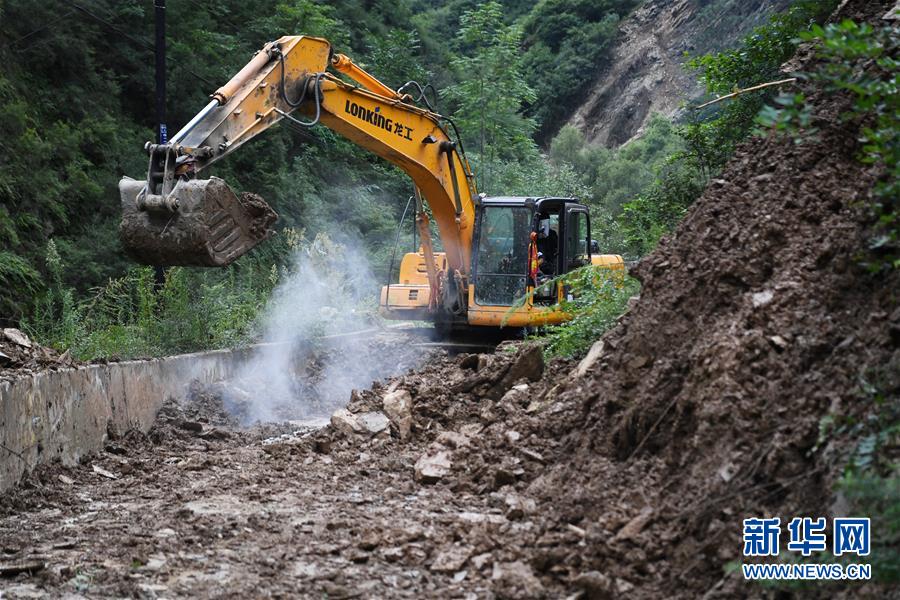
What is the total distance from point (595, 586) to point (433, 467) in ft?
8.72

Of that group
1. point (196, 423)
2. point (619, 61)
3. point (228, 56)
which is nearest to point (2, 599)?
point (196, 423)

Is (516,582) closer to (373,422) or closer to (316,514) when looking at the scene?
(316,514)

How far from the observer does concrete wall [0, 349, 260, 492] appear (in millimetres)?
6805

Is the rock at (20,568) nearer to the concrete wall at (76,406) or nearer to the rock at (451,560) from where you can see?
the concrete wall at (76,406)

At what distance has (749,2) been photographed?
4081cm

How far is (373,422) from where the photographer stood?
8344mm

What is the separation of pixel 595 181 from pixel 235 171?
762 inches

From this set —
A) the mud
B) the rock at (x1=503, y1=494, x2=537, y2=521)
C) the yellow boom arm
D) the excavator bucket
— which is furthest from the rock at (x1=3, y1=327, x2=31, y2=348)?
the rock at (x1=503, y1=494, x2=537, y2=521)

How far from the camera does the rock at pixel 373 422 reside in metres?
8.22

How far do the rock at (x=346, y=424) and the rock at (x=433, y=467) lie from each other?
146 cm

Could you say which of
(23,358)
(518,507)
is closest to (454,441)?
(518,507)

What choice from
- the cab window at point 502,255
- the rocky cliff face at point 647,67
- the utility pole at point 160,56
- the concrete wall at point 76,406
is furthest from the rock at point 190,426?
the rocky cliff face at point 647,67

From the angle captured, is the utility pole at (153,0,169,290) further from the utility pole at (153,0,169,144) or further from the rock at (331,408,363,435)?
the rock at (331,408,363,435)

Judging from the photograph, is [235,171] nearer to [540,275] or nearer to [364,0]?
[540,275]
